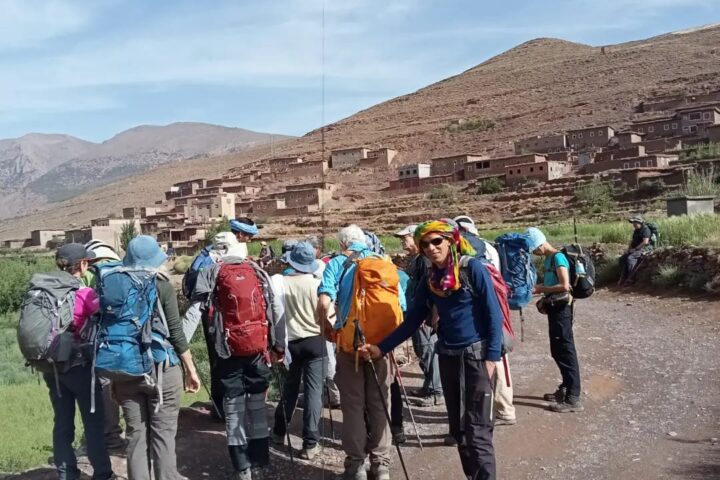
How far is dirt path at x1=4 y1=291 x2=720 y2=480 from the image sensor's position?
4816mm

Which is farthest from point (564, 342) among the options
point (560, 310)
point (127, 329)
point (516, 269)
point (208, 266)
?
point (127, 329)

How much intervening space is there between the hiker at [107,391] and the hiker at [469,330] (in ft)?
7.58

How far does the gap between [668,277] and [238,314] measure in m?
10.2

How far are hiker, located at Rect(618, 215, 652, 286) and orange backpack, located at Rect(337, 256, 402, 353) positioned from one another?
34.4 ft

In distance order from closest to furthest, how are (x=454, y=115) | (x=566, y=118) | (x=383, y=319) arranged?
1. (x=383, y=319)
2. (x=566, y=118)
3. (x=454, y=115)

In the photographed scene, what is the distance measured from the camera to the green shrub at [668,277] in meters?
12.3

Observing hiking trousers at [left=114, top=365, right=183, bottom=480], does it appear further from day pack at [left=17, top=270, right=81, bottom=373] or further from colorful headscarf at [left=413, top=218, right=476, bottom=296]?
colorful headscarf at [left=413, top=218, right=476, bottom=296]

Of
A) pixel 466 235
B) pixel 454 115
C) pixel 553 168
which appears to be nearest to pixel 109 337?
pixel 466 235

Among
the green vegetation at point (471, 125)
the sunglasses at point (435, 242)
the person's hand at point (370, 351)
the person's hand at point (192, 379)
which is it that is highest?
the green vegetation at point (471, 125)

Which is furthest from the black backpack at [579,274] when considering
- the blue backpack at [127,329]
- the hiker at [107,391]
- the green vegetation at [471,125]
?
the green vegetation at [471,125]

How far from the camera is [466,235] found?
530cm

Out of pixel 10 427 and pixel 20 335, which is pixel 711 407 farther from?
pixel 10 427

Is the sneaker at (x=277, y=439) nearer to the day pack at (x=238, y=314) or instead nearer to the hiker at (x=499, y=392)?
the day pack at (x=238, y=314)

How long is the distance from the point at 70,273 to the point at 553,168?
47.5 m
